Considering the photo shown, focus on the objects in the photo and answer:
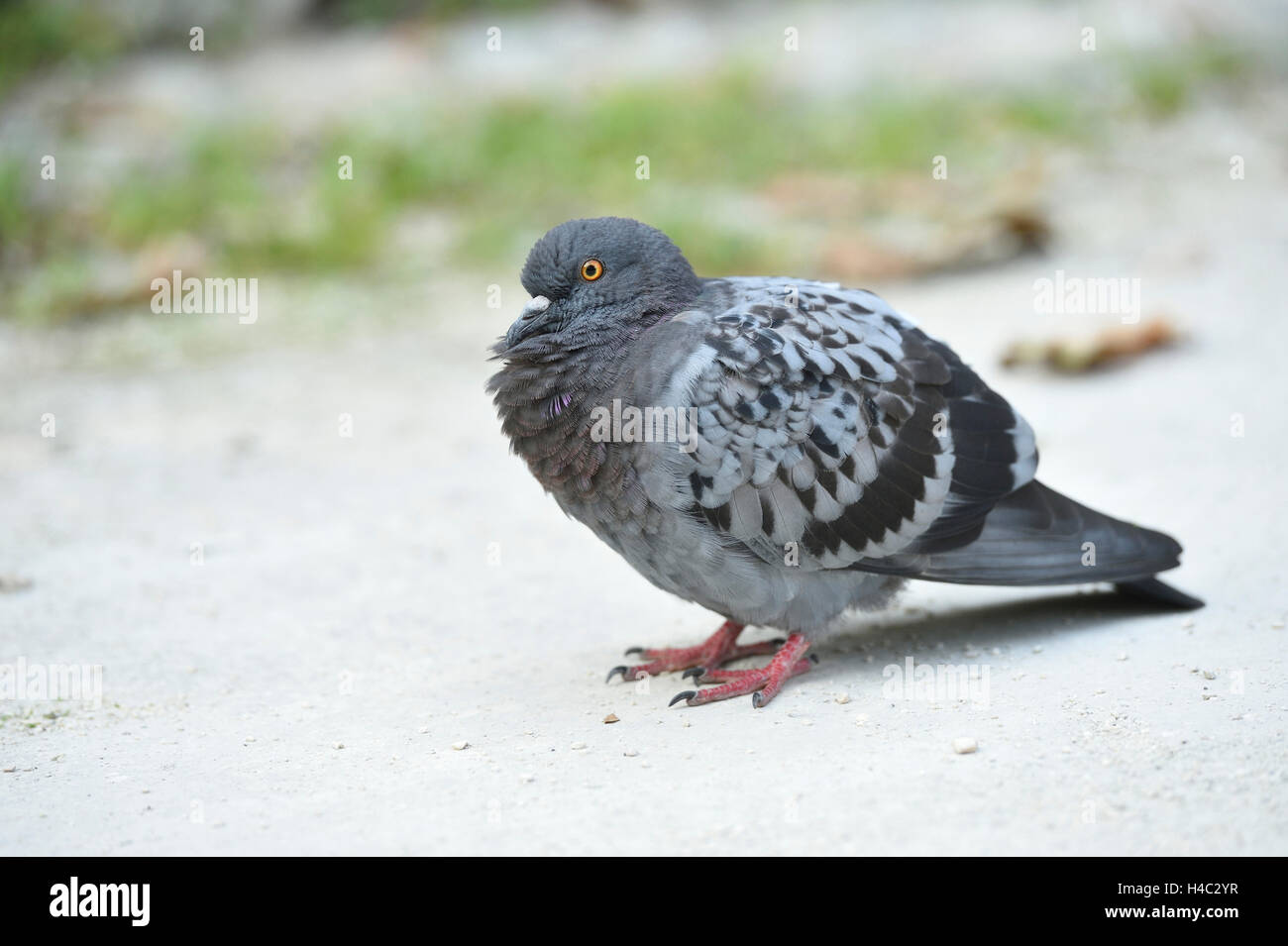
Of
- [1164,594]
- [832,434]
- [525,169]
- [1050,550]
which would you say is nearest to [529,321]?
[832,434]

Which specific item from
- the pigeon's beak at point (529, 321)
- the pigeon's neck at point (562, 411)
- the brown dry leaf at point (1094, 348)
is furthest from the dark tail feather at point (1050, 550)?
the brown dry leaf at point (1094, 348)

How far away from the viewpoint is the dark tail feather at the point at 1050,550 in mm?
5277

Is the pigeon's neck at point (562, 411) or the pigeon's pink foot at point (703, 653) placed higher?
the pigeon's neck at point (562, 411)

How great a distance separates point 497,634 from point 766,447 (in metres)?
1.78

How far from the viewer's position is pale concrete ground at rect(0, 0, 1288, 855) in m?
3.90

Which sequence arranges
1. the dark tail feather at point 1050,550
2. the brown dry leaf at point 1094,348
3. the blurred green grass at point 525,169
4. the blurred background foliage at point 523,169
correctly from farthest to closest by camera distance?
the blurred green grass at point 525,169 → the blurred background foliage at point 523,169 → the brown dry leaf at point 1094,348 → the dark tail feather at point 1050,550

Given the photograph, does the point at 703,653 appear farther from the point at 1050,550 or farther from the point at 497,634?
the point at 1050,550

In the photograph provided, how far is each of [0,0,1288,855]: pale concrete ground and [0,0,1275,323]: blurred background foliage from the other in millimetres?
A: 1004

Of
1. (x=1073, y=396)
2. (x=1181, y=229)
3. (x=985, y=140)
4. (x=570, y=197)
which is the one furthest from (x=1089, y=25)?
(x=1073, y=396)

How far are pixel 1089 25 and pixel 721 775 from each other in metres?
16.3

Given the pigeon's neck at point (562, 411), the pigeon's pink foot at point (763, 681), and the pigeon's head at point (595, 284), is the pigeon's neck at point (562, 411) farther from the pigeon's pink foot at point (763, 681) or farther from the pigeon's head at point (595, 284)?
the pigeon's pink foot at point (763, 681)

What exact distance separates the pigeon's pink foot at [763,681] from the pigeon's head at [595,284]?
1.38 meters

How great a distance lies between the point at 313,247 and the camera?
471 inches

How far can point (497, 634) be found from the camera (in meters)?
5.99
